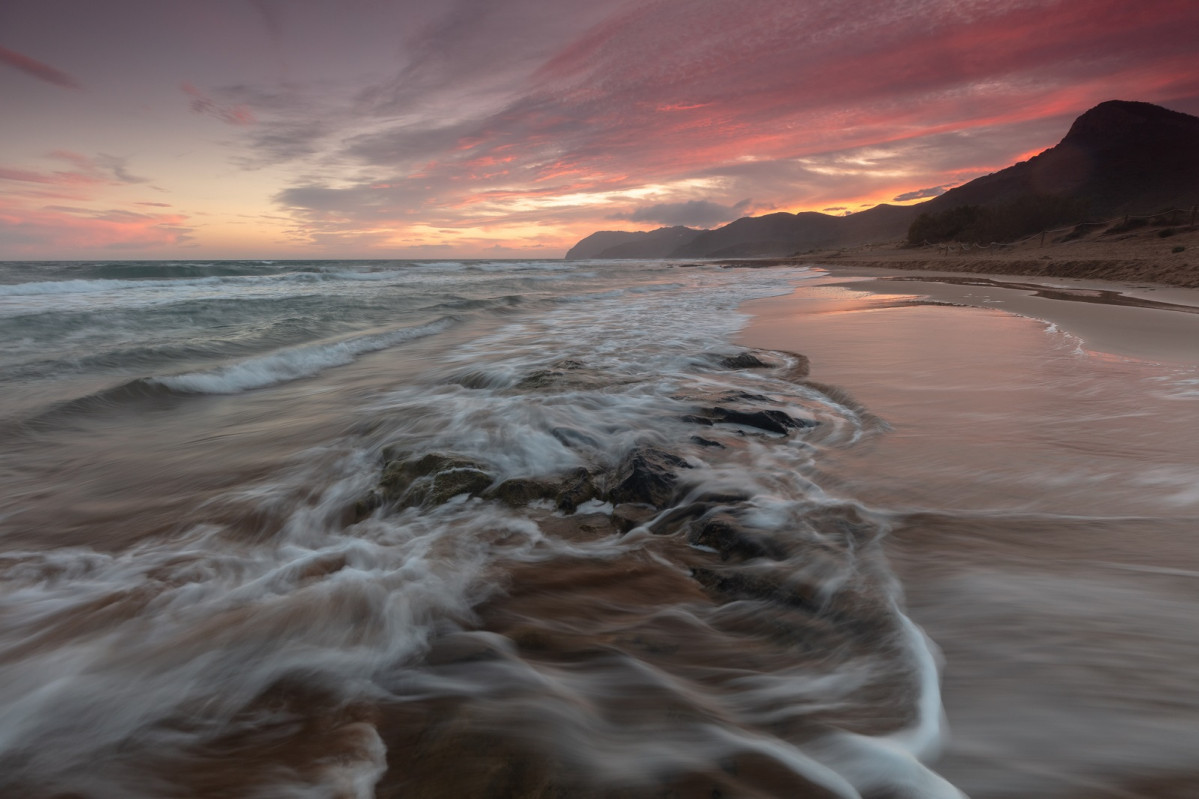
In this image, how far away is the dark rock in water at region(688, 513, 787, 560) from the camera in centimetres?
264

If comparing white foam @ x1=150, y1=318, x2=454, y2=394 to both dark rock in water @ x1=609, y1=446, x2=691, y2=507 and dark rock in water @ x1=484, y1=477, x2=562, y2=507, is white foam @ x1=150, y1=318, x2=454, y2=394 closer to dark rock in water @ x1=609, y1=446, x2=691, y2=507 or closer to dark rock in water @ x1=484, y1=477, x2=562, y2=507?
dark rock in water @ x1=484, y1=477, x2=562, y2=507

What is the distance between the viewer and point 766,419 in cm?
436

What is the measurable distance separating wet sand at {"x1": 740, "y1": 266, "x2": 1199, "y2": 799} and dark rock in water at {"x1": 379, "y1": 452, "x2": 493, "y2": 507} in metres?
2.30

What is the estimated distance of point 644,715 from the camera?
1812 millimetres

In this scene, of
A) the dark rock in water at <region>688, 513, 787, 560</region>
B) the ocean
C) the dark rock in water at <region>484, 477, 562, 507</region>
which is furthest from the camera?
the dark rock in water at <region>484, 477, 562, 507</region>

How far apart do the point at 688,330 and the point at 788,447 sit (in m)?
6.50

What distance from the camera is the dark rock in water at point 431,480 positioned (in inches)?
140

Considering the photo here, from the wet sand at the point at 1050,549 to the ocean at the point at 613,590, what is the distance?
17 millimetres

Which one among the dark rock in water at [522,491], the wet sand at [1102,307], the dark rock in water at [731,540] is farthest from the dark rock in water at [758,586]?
the wet sand at [1102,307]

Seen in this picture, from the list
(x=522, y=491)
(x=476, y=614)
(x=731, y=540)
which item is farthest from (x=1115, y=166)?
(x=476, y=614)

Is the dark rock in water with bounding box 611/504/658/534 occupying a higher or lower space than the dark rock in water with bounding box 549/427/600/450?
lower

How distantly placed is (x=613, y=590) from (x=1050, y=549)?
6.42 ft

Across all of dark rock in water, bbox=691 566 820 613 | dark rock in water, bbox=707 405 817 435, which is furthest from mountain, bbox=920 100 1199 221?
dark rock in water, bbox=691 566 820 613

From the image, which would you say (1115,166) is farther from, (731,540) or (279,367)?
(731,540)
